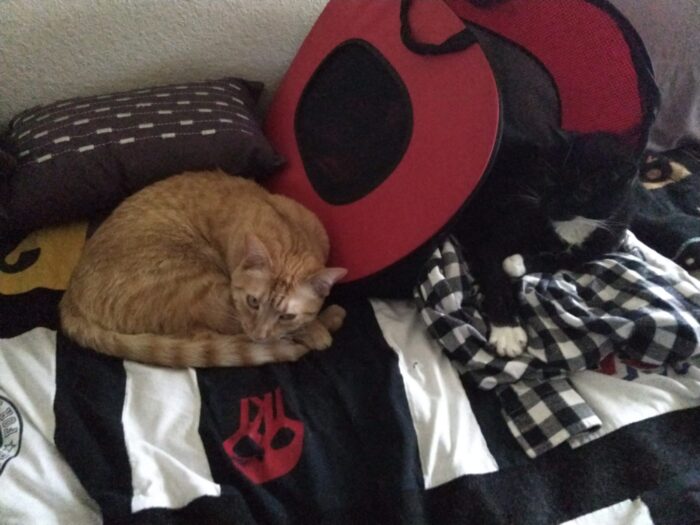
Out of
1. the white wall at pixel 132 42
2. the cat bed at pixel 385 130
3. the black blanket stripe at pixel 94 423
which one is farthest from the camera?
the white wall at pixel 132 42

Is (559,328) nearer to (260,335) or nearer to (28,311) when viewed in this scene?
Result: (260,335)

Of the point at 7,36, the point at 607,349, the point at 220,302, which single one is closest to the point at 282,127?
the point at 220,302

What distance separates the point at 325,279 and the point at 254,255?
15 centimetres

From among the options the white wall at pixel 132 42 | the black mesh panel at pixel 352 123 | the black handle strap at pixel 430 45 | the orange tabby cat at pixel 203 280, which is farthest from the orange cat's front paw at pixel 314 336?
the white wall at pixel 132 42

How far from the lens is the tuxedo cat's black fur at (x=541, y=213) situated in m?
1.09

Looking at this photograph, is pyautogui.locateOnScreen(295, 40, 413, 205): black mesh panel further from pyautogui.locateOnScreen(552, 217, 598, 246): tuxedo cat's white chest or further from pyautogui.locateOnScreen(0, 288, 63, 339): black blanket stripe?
pyautogui.locateOnScreen(0, 288, 63, 339): black blanket stripe

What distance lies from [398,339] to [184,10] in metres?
1.00

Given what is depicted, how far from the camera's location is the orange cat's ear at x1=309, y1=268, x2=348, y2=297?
110 centimetres

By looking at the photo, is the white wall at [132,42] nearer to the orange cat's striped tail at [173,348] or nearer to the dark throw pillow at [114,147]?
the dark throw pillow at [114,147]

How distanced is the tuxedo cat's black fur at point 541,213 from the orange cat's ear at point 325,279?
290 millimetres

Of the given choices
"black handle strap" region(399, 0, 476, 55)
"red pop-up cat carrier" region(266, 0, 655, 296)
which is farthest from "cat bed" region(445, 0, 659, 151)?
"black handle strap" region(399, 0, 476, 55)

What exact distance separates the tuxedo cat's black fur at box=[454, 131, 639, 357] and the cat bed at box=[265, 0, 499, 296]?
171 millimetres

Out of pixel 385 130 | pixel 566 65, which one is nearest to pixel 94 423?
pixel 385 130

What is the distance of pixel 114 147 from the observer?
4.01 ft
